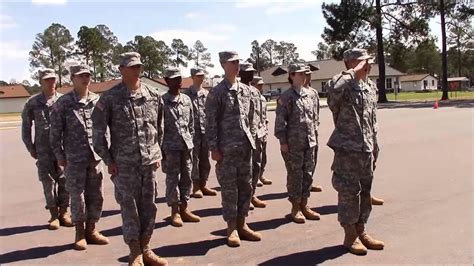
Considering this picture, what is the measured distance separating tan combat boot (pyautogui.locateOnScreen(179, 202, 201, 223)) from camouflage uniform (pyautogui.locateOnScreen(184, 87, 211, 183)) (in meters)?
1.45

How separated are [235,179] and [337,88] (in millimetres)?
1550

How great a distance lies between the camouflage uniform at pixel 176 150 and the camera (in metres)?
6.47

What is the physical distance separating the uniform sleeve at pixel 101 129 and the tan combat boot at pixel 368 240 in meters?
2.74

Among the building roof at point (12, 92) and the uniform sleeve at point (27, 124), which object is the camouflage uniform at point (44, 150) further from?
the building roof at point (12, 92)

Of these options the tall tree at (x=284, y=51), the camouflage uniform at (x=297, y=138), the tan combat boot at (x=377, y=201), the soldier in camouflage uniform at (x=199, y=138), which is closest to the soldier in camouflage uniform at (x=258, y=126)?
the camouflage uniform at (x=297, y=138)

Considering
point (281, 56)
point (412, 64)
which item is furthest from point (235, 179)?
point (281, 56)

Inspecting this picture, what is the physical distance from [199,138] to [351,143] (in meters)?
3.52

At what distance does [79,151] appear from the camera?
5.63 m

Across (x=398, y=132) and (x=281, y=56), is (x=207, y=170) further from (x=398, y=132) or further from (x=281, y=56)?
(x=281, y=56)

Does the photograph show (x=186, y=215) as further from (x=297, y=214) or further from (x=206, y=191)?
(x=206, y=191)

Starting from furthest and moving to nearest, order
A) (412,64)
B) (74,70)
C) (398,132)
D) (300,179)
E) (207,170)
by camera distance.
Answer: (412,64) < (398,132) < (207,170) < (300,179) < (74,70)

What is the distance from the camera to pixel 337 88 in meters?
4.98

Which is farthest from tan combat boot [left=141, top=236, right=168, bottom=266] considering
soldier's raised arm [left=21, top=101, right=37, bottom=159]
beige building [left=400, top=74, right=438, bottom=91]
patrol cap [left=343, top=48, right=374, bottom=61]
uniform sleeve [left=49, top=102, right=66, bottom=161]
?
beige building [left=400, top=74, right=438, bottom=91]

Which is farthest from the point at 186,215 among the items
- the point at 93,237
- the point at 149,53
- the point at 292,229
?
the point at 149,53
